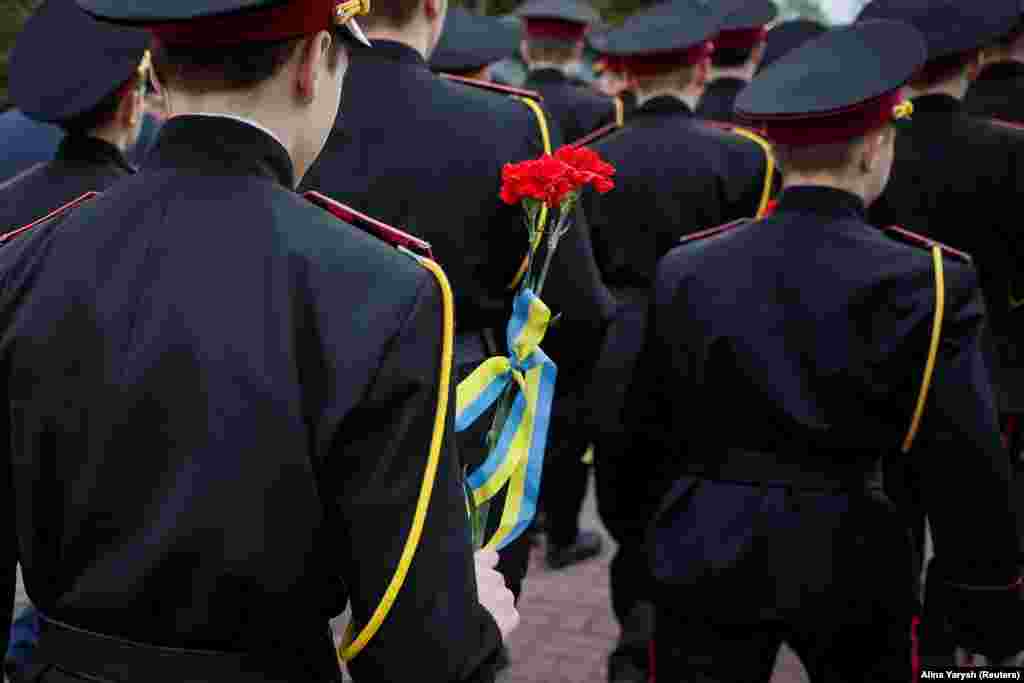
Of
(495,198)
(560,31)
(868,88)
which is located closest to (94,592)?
(495,198)

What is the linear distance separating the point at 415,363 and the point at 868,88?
5.62ft

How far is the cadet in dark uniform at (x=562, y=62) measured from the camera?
22.4 feet

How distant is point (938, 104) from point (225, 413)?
3.38 meters

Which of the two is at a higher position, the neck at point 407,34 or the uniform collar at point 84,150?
the neck at point 407,34

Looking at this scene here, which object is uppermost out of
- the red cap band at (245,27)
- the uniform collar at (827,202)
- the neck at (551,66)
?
the red cap band at (245,27)

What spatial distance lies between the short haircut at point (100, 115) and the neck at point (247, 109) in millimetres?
1818

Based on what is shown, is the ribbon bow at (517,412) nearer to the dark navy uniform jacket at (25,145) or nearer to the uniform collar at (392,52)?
the uniform collar at (392,52)

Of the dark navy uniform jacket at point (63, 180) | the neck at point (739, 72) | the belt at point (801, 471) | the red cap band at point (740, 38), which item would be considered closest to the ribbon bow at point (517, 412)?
the belt at point (801, 471)

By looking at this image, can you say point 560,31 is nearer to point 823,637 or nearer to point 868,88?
point 868,88

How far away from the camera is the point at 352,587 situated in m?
1.52

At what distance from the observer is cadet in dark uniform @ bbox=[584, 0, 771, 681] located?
457cm

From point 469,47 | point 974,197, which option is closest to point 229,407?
point 974,197

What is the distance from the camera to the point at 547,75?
6977 mm

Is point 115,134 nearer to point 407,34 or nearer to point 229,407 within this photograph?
point 407,34
